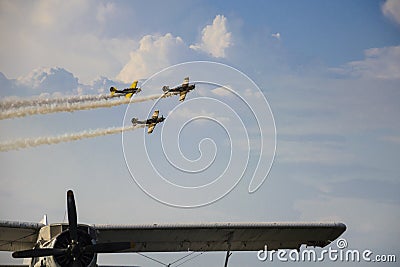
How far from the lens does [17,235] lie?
90.1ft

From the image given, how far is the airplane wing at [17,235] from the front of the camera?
2649 cm

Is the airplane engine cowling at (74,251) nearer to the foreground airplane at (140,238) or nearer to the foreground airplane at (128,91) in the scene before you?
the foreground airplane at (140,238)

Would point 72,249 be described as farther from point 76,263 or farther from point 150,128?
point 150,128

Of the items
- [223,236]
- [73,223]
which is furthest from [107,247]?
[223,236]

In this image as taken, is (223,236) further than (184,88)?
No

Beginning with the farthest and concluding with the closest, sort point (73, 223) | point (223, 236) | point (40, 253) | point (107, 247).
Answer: point (223, 236), point (107, 247), point (73, 223), point (40, 253)

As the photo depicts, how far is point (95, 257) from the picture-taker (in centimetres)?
2408

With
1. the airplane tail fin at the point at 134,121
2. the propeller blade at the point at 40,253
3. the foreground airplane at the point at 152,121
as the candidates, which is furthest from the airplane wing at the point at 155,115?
the propeller blade at the point at 40,253

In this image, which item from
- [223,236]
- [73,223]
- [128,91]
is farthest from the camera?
[128,91]

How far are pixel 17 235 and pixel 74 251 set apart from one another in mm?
4666

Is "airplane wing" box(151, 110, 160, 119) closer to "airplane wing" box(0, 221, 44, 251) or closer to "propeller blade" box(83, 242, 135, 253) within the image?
"airplane wing" box(0, 221, 44, 251)

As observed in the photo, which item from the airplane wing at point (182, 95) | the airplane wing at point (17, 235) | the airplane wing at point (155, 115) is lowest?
the airplane wing at point (17, 235)

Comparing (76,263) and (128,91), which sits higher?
(128,91)

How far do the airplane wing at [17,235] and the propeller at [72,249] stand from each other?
108 inches
